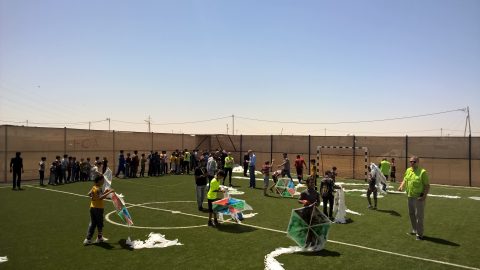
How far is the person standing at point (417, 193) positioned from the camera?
37.5 feet

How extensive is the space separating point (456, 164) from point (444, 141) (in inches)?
75.3

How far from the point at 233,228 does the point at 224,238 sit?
135cm

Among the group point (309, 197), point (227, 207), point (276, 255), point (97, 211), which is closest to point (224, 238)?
point (227, 207)

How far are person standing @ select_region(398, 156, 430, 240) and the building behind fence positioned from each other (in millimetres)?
19009

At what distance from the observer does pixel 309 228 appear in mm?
10398

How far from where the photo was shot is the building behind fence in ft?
92.1

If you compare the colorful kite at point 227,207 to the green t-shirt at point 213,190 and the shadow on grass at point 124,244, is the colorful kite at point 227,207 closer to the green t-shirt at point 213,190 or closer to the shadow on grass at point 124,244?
the green t-shirt at point 213,190

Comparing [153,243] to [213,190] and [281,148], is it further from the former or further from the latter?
[281,148]

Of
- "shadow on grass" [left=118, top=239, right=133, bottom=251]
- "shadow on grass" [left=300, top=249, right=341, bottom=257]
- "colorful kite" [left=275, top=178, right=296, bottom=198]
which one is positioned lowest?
"shadow on grass" [left=118, top=239, right=133, bottom=251]

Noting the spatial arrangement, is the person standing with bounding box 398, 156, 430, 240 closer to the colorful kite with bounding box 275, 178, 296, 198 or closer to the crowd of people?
the crowd of people

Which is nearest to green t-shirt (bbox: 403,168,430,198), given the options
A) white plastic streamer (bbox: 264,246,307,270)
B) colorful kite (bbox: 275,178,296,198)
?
white plastic streamer (bbox: 264,246,307,270)

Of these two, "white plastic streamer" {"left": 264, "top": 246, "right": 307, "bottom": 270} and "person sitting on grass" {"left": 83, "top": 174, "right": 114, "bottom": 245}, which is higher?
"person sitting on grass" {"left": 83, "top": 174, "right": 114, "bottom": 245}

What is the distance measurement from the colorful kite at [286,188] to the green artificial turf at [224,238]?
71.3 inches

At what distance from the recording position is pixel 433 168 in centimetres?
3017
